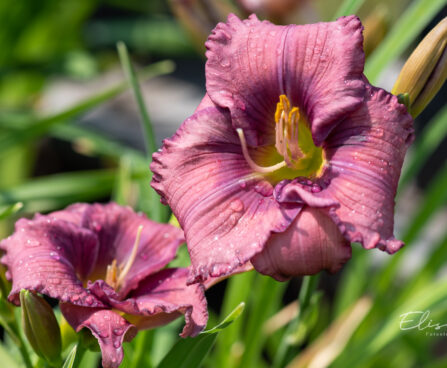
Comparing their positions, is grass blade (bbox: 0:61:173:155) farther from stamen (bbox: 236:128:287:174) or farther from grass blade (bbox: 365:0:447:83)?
stamen (bbox: 236:128:287:174)

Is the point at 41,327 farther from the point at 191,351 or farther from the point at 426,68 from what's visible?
the point at 426,68

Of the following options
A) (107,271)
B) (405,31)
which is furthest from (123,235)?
(405,31)

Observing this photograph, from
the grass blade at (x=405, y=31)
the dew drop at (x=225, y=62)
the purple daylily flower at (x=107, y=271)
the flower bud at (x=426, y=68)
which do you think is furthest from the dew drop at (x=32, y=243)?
the grass blade at (x=405, y=31)

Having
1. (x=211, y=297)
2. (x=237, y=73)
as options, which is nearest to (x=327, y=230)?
(x=237, y=73)

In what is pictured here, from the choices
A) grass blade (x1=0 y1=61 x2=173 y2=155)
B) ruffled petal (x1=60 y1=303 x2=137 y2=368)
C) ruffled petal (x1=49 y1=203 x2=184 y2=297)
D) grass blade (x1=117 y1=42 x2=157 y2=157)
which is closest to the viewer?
ruffled petal (x1=60 y1=303 x2=137 y2=368)

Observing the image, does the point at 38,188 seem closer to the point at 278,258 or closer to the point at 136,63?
the point at 278,258

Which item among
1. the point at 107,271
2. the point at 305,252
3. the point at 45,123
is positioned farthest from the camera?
the point at 45,123

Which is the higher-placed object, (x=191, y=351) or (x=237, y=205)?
(x=237, y=205)

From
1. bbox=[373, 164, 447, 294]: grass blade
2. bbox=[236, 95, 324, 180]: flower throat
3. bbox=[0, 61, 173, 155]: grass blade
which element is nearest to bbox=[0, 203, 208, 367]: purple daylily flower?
bbox=[236, 95, 324, 180]: flower throat
